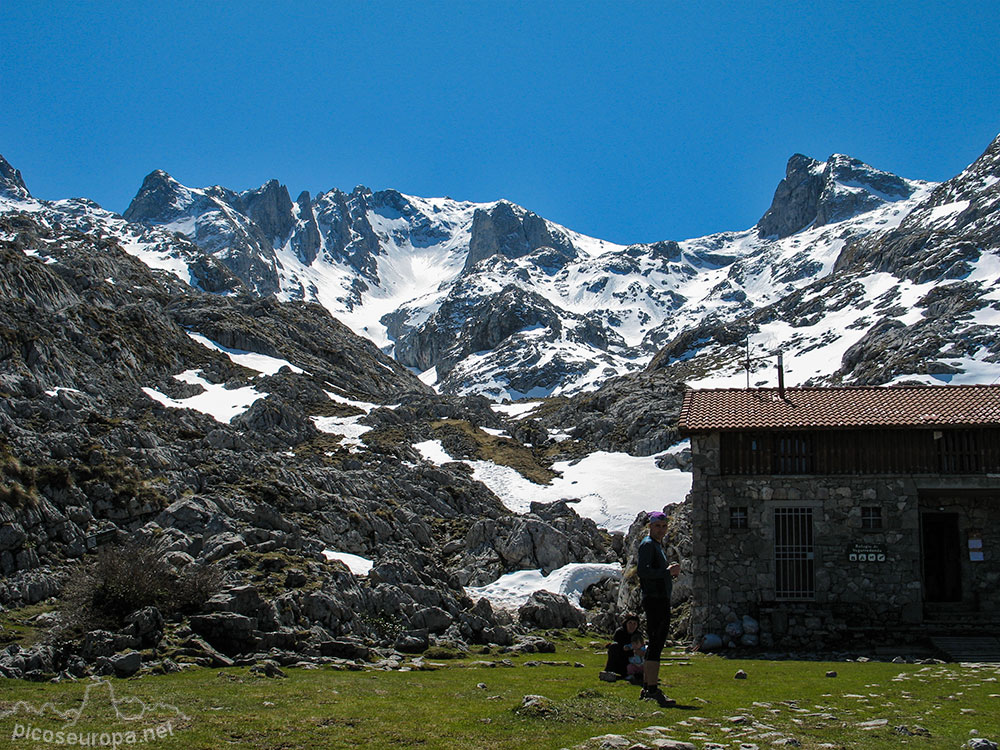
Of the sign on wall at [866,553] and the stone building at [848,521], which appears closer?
the stone building at [848,521]

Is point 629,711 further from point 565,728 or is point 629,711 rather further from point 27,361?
point 27,361

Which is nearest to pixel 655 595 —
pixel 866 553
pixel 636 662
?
pixel 636 662

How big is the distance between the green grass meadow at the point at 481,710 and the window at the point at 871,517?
916cm

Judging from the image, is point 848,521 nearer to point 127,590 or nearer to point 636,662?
point 636,662

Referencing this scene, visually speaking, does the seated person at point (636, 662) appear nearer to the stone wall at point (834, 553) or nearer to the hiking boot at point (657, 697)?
the hiking boot at point (657, 697)

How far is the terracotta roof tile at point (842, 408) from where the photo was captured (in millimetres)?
27938

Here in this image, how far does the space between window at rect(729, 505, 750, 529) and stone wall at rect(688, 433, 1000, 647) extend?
0.32ft

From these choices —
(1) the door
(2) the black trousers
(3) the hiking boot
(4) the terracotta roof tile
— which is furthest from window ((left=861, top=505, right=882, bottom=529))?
(2) the black trousers

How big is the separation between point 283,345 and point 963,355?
362 ft

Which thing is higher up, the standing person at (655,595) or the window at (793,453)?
the window at (793,453)

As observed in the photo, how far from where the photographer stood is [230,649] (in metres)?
20.9

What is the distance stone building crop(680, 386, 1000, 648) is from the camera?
27.2 m

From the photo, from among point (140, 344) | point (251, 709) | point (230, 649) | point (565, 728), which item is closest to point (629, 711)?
point (565, 728)

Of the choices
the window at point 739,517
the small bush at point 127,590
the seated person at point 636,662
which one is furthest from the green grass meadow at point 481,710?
the window at point 739,517
